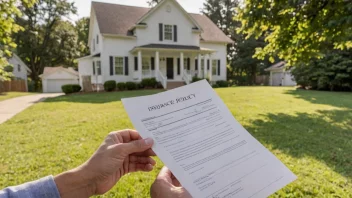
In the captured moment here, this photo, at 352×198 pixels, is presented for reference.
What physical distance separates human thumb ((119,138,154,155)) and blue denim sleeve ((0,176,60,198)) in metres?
0.35

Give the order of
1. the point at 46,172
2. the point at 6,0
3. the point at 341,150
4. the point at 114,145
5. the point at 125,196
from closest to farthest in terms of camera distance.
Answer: the point at 114,145, the point at 125,196, the point at 46,172, the point at 341,150, the point at 6,0

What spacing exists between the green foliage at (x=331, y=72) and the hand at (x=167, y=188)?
57.3 ft

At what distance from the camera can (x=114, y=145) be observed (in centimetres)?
122

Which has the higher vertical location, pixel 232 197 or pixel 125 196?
pixel 232 197

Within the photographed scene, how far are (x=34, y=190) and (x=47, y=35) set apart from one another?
36.9 m

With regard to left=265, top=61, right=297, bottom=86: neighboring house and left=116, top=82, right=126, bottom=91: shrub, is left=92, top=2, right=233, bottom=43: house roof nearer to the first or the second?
left=116, top=82, right=126, bottom=91: shrub

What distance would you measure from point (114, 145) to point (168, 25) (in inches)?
759

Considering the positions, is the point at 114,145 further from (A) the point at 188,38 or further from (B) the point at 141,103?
(A) the point at 188,38

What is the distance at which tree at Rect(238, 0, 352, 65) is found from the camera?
5.66m

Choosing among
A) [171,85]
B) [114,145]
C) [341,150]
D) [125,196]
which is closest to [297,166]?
[341,150]

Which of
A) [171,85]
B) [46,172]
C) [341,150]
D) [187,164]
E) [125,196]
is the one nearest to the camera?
[187,164]

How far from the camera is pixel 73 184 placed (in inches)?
45.4

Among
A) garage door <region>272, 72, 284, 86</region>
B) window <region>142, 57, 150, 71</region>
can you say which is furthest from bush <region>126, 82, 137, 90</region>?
garage door <region>272, 72, 284, 86</region>

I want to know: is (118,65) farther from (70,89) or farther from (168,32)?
(168,32)
